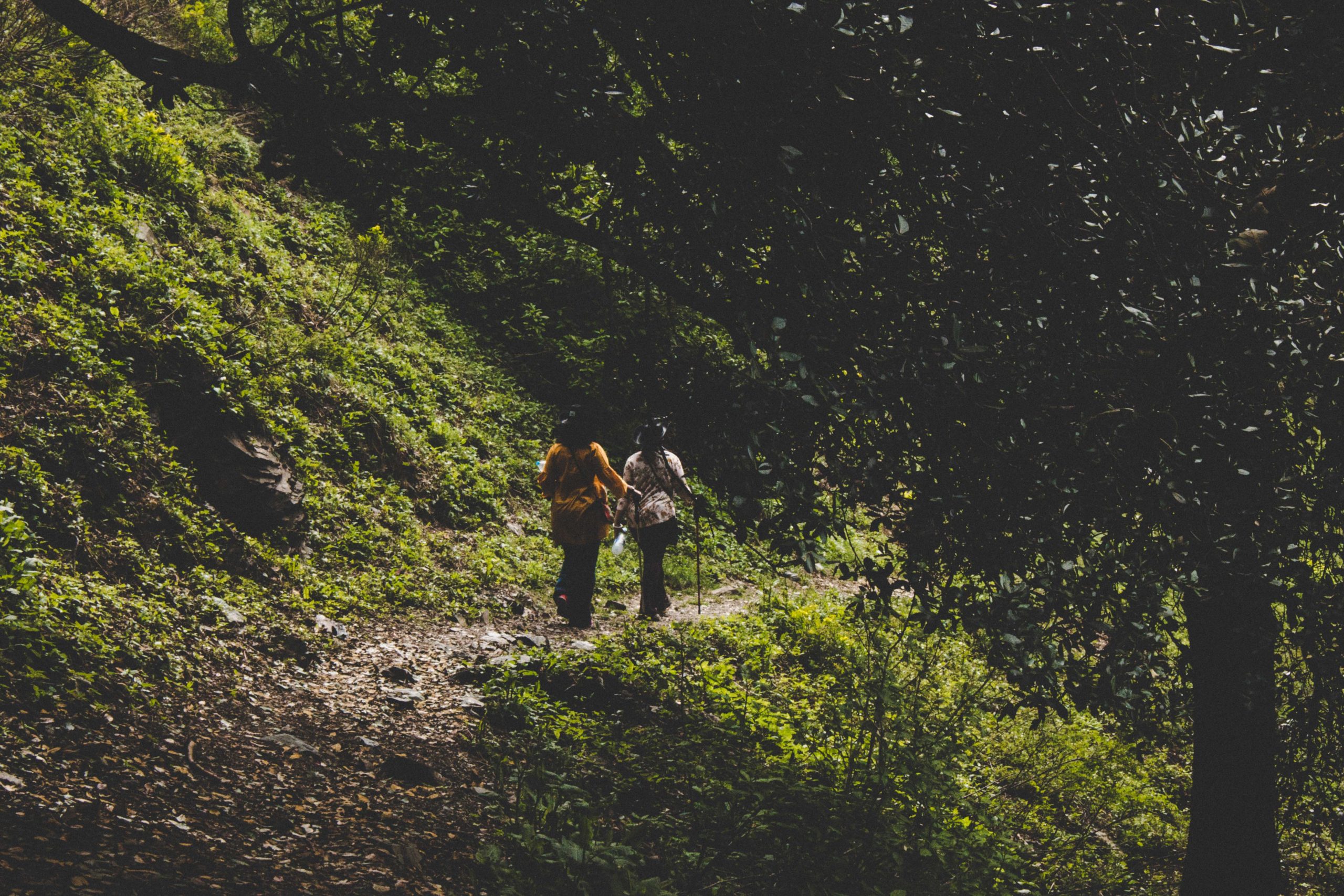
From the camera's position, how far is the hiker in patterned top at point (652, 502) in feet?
32.8

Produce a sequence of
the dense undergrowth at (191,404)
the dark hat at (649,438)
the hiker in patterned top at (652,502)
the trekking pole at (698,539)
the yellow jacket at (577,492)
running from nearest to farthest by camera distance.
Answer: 1. the trekking pole at (698,539)
2. the dense undergrowth at (191,404)
3. the yellow jacket at (577,492)
4. the dark hat at (649,438)
5. the hiker in patterned top at (652,502)

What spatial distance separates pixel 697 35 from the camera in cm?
346

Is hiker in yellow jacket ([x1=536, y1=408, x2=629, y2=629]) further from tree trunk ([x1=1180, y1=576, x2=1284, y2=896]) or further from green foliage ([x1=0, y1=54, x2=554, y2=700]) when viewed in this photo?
tree trunk ([x1=1180, y1=576, x2=1284, y2=896])

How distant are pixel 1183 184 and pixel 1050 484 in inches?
57.2

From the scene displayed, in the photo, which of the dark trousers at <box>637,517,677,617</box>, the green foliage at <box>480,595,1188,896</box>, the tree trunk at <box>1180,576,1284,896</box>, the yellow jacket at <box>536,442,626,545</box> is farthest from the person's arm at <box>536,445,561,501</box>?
the tree trunk at <box>1180,576,1284,896</box>

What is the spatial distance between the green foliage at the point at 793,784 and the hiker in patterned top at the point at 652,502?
3.96ft

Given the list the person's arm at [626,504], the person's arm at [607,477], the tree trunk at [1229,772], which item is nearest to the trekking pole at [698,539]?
the person's arm at [607,477]

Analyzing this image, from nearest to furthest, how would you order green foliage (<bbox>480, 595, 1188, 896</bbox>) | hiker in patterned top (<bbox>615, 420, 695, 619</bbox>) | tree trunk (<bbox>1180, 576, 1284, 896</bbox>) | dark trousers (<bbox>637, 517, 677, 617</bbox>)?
1. green foliage (<bbox>480, 595, 1188, 896</bbox>)
2. tree trunk (<bbox>1180, 576, 1284, 896</bbox>)
3. hiker in patterned top (<bbox>615, 420, 695, 619</bbox>)
4. dark trousers (<bbox>637, 517, 677, 617</bbox>)

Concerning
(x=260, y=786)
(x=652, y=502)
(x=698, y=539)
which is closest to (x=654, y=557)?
(x=652, y=502)

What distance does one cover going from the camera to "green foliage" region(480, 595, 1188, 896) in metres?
4.70

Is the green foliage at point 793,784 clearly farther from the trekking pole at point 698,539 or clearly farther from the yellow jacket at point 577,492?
the yellow jacket at point 577,492

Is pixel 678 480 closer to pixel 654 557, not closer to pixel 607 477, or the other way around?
pixel 654 557

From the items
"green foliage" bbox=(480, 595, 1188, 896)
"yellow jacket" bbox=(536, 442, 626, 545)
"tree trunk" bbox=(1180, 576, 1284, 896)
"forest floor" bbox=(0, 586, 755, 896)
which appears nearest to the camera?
"forest floor" bbox=(0, 586, 755, 896)

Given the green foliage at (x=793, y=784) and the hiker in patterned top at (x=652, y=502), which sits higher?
the hiker in patterned top at (x=652, y=502)
